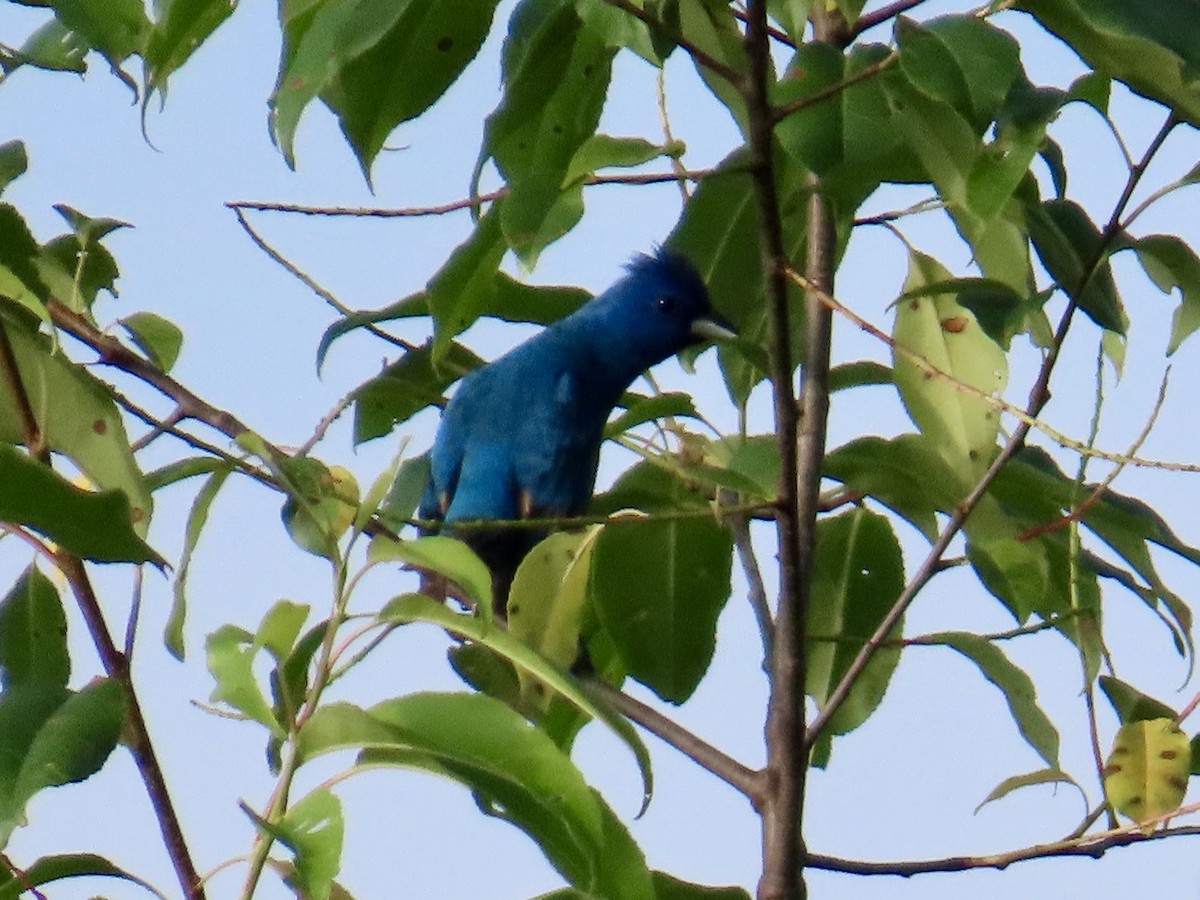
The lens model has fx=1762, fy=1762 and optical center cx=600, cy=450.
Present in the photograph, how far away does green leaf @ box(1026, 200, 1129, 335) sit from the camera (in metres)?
2.27

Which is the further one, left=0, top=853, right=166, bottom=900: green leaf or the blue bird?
the blue bird

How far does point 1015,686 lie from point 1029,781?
0.21m

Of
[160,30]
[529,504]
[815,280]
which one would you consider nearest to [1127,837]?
[815,280]

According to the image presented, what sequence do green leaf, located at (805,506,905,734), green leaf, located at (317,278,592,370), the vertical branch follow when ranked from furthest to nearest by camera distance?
green leaf, located at (317,278,592,370), green leaf, located at (805,506,905,734), the vertical branch

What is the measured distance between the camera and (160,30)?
2.33 m

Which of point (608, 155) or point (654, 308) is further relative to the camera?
point (654, 308)

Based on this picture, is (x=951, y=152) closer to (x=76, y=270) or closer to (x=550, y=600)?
(x=550, y=600)

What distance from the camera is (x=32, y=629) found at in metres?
2.52

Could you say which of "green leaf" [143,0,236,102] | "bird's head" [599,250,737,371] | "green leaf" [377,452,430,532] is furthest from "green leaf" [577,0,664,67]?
"bird's head" [599,250,737,371]

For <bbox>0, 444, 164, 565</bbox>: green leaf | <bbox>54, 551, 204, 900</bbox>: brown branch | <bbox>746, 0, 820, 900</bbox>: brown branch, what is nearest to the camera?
<bbox>54, 551, 204, 900</bbox>: brown branch

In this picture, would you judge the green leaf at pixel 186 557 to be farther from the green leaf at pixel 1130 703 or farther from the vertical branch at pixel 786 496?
the green leaf at pixel 1130 703

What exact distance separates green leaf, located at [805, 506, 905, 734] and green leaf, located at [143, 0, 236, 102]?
124 centimetres

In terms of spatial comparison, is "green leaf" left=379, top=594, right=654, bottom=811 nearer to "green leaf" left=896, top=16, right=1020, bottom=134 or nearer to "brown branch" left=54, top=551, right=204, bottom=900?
"brown branch" left=54, top=551, right=204, bottom=900

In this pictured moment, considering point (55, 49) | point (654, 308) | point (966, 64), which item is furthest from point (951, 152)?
point (654, 308)
